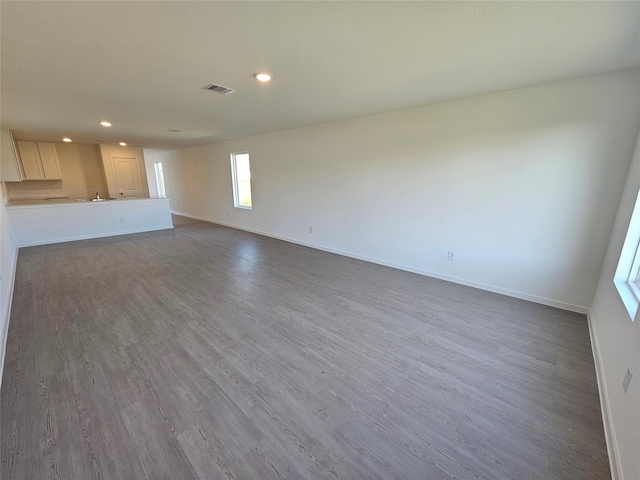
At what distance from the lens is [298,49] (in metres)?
1.92

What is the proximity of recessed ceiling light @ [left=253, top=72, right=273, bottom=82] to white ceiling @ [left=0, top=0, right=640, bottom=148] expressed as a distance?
0.08m

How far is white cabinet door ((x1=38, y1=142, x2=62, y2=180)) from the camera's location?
6.42 m

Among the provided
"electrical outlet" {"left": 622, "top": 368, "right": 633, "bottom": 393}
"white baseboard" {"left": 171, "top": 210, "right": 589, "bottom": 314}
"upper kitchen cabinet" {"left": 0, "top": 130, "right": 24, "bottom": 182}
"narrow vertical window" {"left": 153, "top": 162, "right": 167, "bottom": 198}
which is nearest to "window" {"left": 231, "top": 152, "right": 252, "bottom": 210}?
"white baseboard" {"left": 171, "top": 210, "right": 589, "bottom": 314}

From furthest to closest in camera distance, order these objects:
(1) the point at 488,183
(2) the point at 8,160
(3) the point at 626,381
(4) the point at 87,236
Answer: (4) the point at 87,236, (2) the point at 8,160, (1) the point at 488,183, (3) the point at 626,381

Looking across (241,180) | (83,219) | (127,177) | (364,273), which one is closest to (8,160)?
(83,219)

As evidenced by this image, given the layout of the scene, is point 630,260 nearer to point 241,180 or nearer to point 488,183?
point 488,183

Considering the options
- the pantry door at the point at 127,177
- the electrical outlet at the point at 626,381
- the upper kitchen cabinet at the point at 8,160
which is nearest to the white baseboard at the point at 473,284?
the electrical outlet at the point at 626,381

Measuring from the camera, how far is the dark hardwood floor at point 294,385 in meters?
1.36

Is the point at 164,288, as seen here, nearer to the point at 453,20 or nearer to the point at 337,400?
the point at 337,400

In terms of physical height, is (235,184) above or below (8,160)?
below

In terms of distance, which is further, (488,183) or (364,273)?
(364,273)

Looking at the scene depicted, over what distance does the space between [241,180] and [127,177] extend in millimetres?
3862

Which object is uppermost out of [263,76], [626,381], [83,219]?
[263,76]

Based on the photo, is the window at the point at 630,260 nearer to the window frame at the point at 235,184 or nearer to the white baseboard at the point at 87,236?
the window frame at the point at 235,184
